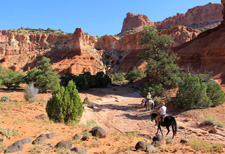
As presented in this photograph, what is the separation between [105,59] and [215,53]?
39376 millimetres

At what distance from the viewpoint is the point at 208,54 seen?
1046 inches

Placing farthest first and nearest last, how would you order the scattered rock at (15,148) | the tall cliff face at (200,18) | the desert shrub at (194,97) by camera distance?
1. the tall cliff face at (200,18)
2. the desert shrub at (194,97)
3. the scattered rock at (15,148)

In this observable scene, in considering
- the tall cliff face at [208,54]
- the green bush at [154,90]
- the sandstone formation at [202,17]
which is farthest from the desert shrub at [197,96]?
the sandstone formation at [202,17]

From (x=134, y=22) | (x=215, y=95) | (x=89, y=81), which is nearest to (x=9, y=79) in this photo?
(x=89, y=81)

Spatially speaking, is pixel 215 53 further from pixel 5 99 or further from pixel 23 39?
pixel 23 39

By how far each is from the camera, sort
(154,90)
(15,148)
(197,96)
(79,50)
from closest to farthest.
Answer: (15,148) → (197,96) → (154,90) → (79,50)

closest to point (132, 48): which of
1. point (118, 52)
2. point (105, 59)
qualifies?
point (118, 52)

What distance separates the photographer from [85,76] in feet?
88.6

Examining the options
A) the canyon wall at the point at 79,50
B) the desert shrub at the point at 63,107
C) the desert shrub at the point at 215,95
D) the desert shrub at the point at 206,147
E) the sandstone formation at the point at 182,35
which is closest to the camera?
the desert shrub at the point at 206,147

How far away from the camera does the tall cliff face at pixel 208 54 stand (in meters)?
23.7

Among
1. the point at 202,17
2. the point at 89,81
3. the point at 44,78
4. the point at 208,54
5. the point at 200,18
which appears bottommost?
the point at 89,81

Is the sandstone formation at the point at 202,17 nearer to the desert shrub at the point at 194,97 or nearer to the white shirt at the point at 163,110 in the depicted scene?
the desert shrub at the point at 194,97

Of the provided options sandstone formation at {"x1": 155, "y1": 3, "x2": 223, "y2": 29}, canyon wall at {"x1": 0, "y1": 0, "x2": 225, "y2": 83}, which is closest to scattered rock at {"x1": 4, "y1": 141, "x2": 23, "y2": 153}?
canyon wall at {"x1": 0, "y1": 0, "x2": 225, "y2": 83}

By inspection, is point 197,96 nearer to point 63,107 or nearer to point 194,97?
point 194,97
